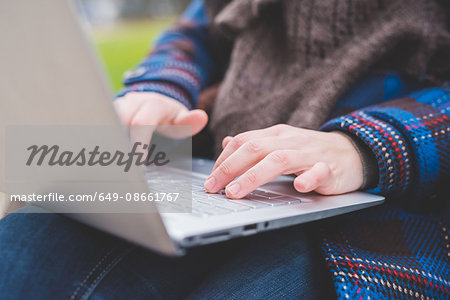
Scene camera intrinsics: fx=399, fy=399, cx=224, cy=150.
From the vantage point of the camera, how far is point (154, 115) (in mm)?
692

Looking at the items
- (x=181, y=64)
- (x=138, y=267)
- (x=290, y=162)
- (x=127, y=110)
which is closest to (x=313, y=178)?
(x=290, y=162)

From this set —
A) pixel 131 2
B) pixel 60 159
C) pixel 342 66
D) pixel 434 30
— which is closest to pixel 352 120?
pixel 342 66

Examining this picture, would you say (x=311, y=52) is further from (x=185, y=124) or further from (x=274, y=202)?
(x=274, y=202)

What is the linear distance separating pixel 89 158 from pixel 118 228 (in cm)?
8

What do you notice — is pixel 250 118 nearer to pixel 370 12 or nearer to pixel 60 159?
pixel 370 12

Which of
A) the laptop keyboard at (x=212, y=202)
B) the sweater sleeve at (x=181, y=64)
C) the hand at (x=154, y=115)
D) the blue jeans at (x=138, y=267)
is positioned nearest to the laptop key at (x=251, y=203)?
the laptop keyboard at (x=212, y=202)

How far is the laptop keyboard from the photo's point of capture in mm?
419

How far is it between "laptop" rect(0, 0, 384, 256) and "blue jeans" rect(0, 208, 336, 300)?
70 millimetres

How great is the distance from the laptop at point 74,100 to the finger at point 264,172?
0.12 ft

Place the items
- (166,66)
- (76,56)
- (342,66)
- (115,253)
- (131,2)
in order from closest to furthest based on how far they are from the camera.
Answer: (76,56) → (115,253) → (342,66) → (166,66) → (131,2)

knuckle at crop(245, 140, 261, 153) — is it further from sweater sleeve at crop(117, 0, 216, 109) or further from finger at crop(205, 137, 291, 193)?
sweater sleeve at crop(117, 0, 216, 109)

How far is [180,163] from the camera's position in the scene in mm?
769

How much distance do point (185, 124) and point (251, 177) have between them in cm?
25

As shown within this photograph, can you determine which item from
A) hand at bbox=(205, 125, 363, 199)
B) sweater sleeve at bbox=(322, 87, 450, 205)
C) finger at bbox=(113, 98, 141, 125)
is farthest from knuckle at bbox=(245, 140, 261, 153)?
finger at bbox=(113, 98, 141, 125)
